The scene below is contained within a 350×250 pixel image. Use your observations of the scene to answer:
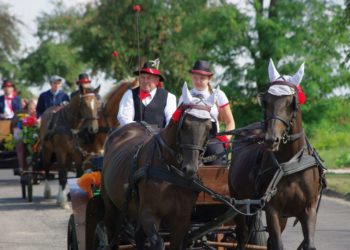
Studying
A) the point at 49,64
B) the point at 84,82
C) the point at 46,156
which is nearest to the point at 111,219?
the point at 84,82

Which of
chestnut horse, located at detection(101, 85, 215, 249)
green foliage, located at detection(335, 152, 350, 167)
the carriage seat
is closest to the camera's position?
chestnut horse, located at detection(101, 85, 215, 249)

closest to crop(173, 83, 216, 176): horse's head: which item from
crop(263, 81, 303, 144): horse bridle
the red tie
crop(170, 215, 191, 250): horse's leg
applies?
crop(170, 215, 191, 250): horse's leg

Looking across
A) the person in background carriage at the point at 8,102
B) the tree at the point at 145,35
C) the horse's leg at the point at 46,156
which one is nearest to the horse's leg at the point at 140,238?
the horse's leg at the point at 46,156

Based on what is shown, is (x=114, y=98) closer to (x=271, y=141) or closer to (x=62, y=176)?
(x=62, y=176)

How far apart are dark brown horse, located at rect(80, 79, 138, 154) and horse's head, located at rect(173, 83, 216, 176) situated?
8166 millimetres

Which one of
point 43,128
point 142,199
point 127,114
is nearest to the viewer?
point 142,199

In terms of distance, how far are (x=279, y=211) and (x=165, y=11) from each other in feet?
105

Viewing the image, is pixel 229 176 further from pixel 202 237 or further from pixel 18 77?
pixel 18 77

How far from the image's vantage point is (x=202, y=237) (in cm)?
877

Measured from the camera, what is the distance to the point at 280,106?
27.1 feet

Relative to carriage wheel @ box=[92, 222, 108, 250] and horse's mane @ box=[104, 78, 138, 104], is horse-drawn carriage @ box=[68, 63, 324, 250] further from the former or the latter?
horse's mane @ box=[104, 78, 138, 104]

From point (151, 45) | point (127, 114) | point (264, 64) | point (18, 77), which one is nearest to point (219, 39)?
point (264, 64)

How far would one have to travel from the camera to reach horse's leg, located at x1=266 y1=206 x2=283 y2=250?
834 cm

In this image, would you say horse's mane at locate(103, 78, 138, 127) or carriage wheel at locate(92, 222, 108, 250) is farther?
horse's mane at locate(103, 78, 138, 127)
